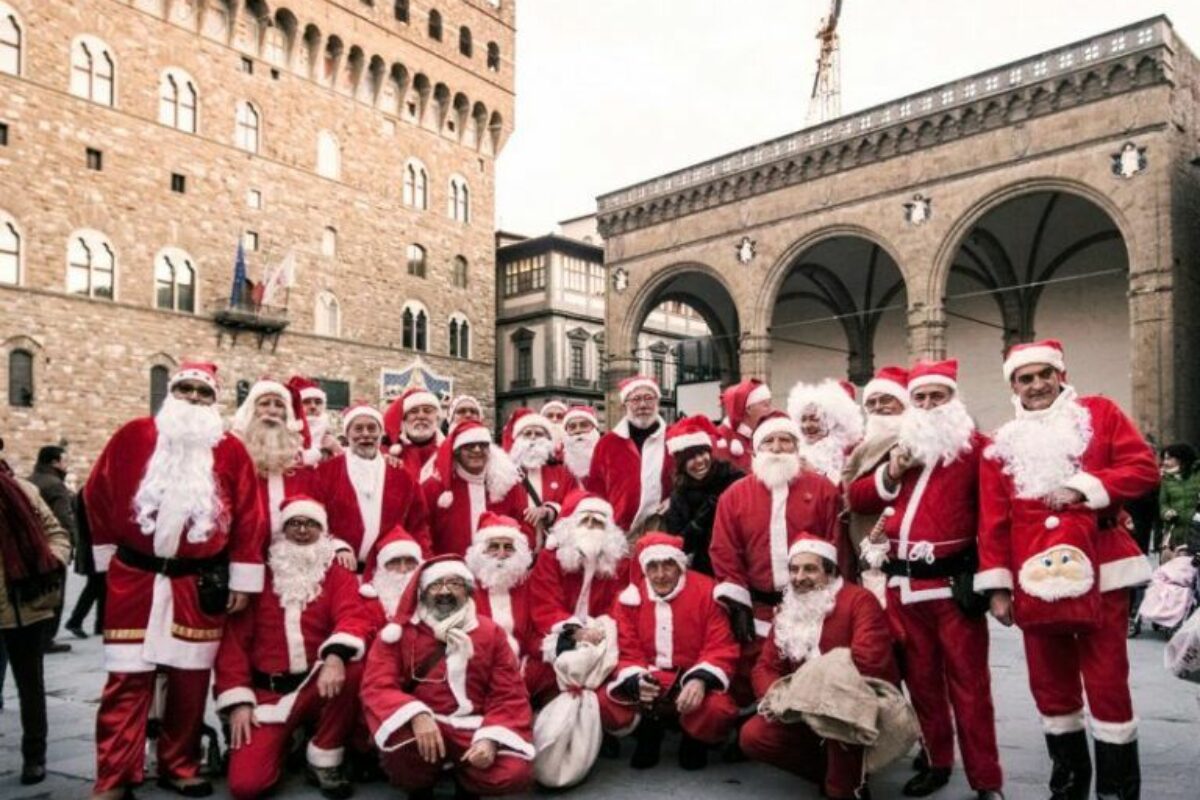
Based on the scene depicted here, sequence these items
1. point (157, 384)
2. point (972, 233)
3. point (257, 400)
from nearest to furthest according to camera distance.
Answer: point (257, 400) → point (972, 233) → point (157, 384)

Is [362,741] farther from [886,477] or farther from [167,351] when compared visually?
[167,351]

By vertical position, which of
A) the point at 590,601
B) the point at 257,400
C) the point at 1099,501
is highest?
the point at 257,400

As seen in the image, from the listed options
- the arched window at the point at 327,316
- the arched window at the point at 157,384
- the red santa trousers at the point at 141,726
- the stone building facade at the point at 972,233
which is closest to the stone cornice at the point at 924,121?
the stone building facade at the point at 972,233

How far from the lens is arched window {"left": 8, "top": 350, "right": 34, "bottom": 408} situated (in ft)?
74.2

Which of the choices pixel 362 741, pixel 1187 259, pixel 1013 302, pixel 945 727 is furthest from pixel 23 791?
pixel 1013 302

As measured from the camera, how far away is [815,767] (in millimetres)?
4102

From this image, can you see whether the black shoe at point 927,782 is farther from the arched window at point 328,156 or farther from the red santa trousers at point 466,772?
the arched window at point 328,156

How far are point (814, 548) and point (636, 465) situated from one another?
6.76 feet

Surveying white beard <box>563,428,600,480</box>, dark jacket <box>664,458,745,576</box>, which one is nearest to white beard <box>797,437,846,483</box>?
dark jacket <box>664,458,745,576</box>

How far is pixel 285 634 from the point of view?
4445 millimetres

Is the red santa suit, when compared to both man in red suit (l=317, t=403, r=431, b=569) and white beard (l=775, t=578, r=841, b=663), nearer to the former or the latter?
white beard (l=775, t=578, r=841, b=663)

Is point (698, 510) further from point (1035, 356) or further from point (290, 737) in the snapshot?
point (290, 737)

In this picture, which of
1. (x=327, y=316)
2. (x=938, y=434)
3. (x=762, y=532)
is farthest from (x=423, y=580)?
(x=327, y=316)

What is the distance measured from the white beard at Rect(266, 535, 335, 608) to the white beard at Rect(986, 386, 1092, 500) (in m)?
3.19
